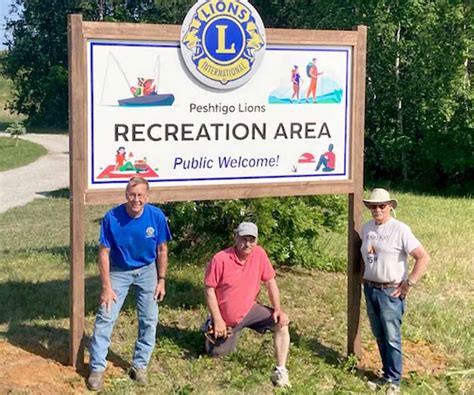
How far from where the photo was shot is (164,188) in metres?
5.69

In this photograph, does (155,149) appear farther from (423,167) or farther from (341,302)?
(423,167)

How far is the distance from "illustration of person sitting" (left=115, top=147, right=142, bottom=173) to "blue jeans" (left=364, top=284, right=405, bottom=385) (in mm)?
1923

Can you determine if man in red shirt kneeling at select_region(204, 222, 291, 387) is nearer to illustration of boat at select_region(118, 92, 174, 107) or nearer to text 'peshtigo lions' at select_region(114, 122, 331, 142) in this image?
text 'peshtigo lions' at select_region(114, 122, 331, 142)

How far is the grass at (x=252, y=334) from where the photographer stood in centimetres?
571

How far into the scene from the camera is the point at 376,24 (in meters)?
20.8

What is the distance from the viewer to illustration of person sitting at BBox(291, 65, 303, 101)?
19.8 feet

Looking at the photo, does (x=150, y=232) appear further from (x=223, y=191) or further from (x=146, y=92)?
(x=146, y=92)

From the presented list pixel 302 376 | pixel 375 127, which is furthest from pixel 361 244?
pixel 375 127

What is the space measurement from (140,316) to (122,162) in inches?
43.1

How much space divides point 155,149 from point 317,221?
368 centimetres

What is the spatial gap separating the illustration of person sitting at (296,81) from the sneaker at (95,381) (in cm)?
250

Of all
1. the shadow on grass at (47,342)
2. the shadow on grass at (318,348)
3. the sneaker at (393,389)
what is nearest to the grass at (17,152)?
the shadow on grass at (47,342)

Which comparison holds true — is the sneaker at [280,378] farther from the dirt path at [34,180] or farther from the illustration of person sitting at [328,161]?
the dirt path at [34,180]

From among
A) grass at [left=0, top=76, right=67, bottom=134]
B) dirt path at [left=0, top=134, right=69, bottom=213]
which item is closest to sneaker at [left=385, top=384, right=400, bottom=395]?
dirt path at [left=0, top=134, right=69, bottom=213]
